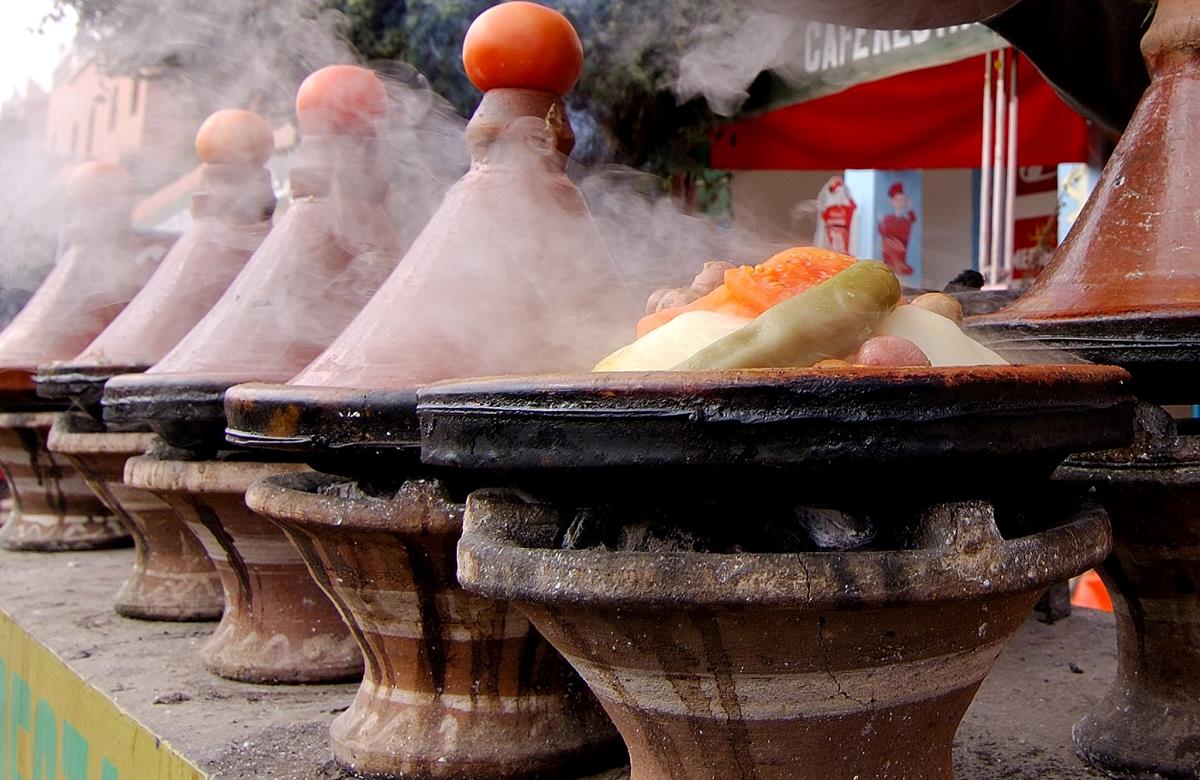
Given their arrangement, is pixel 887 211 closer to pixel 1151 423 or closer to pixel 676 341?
pixel 1151 423

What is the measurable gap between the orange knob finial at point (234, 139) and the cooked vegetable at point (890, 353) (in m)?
2.19

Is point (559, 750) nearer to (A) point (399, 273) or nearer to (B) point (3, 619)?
(A) point (399, 273)

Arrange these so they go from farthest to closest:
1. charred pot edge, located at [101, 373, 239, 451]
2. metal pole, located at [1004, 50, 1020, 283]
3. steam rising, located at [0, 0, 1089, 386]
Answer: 1. metal pole, located at [1004, 50, 1020, 283]
2. charred pot edge, located at [101, 373, 239, 451]
3. steam rising, located at [0, 0, 1089, 386]

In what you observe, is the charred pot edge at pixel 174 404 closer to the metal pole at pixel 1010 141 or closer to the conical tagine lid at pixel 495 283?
the conical tagine lid at pixel 495 283

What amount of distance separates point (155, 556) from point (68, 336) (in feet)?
3.29

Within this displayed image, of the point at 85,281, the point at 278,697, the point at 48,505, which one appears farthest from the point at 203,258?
the point at 48,505

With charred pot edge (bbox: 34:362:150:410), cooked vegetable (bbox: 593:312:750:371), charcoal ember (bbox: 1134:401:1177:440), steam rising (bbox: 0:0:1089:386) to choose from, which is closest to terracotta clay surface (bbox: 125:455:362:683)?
steam rising (bbox: 0:0:1089:386)

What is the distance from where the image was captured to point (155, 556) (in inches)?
118

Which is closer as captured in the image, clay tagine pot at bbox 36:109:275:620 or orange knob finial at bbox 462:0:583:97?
orange knob finial at bbox 462:0:583:97

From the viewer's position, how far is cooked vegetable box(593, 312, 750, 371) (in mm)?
1253

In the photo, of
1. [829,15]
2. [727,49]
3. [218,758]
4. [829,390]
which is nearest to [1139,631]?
[829,390]

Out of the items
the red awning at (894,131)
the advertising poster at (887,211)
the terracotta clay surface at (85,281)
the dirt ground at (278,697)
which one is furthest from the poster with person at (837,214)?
the terracotta clay surface at (85,281)

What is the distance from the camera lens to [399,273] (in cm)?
185

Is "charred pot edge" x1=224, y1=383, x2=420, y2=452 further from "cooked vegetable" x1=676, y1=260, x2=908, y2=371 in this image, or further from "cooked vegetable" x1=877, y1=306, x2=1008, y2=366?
"cooked vegetable" x1=877, y1=306, x2=1008, y2=366
